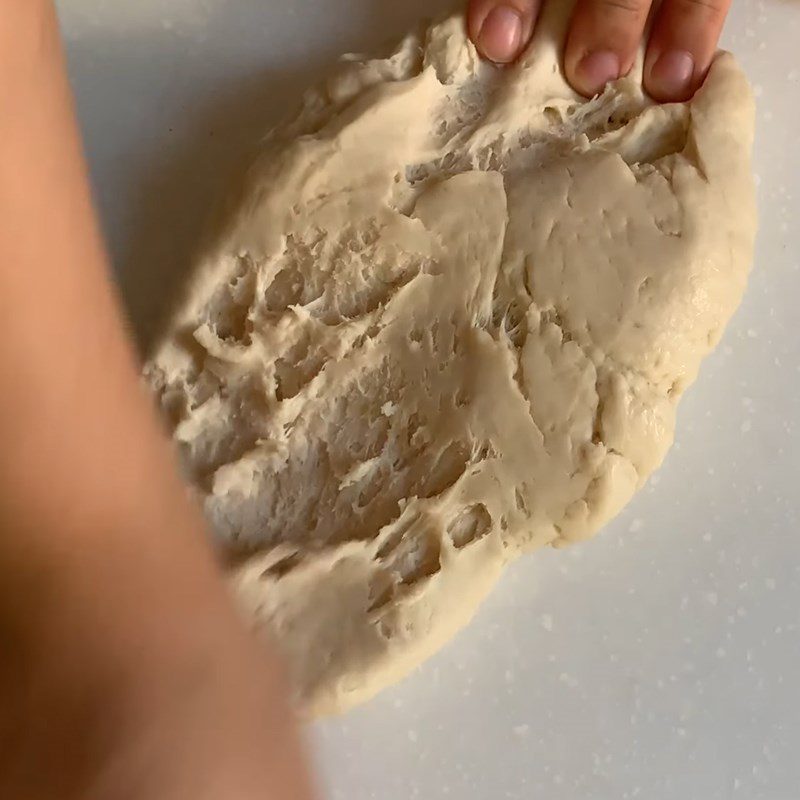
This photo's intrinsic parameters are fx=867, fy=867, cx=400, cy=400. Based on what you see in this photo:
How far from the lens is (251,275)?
2.53 ft

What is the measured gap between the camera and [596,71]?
801mm

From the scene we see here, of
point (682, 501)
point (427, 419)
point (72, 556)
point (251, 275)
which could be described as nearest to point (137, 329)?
point (251, 275)

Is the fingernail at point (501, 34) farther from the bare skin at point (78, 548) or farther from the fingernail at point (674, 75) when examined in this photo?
the bare skin at point (78, 548)

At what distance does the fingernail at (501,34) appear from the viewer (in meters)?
0.80

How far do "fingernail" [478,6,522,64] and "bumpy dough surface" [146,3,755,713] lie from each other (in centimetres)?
3

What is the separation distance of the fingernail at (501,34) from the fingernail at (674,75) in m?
0.13

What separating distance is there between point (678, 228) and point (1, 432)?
0.55 metres

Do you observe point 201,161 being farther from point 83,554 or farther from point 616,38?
point 83,554

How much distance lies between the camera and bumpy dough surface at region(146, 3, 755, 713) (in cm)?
72

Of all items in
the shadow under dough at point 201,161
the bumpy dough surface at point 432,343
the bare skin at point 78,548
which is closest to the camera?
the bare skin at point 78,548

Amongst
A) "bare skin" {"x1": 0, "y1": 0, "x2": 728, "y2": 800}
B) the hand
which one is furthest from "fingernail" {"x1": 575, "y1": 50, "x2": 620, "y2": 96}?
"bare skin" {"x1": 0, "y1": 0, "x2": 728, "y2": 800}

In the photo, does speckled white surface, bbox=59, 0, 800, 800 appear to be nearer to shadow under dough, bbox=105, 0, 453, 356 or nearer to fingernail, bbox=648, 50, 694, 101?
shadow under dough, bbox=105, 0, 453, 356

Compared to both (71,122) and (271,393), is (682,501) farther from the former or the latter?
(71,122)

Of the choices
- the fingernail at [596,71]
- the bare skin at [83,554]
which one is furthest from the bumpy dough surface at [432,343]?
the bare skin at [83,554]
